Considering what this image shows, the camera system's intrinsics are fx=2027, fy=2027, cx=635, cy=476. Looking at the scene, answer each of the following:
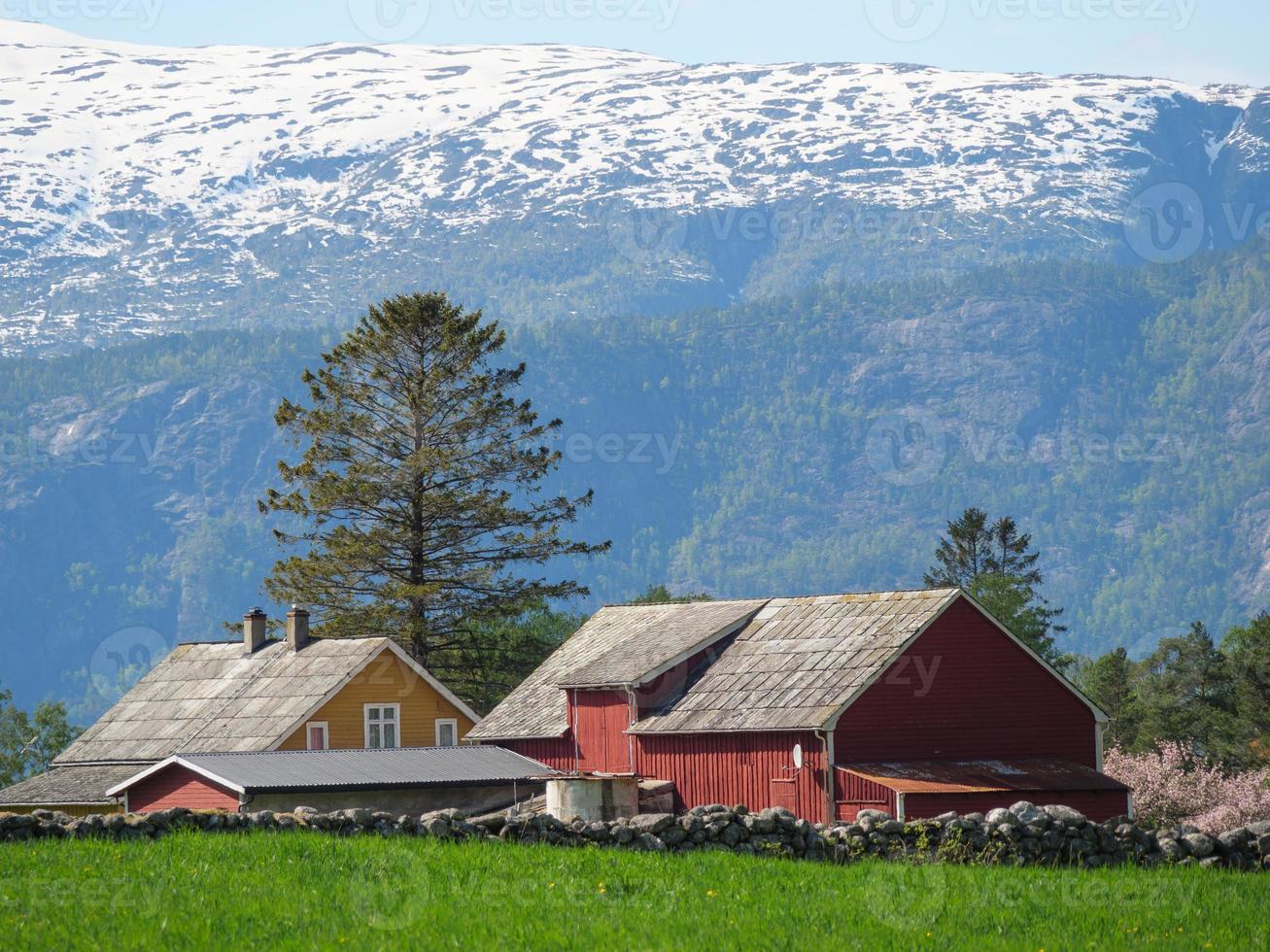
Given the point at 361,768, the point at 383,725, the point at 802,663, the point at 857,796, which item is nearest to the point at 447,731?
the point at 383,725

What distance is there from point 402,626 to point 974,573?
51.0 m

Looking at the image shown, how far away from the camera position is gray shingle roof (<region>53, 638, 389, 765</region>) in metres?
58.7

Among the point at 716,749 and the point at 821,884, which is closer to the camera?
the point at 821,884

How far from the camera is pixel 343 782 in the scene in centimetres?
4684

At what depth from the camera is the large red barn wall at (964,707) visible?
4838cm

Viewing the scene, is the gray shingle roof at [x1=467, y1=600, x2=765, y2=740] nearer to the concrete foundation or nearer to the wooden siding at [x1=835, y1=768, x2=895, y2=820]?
the wooden siding at [x1=835, y1=768, x2=895, y2=820]

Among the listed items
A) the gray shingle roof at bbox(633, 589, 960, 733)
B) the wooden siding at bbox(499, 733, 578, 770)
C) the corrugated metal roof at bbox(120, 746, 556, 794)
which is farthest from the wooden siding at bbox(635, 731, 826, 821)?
the wooden siding at bbox(499, 733, 578, 770)

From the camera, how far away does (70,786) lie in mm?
59188

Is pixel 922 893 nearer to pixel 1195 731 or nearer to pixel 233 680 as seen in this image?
pixel 233 680

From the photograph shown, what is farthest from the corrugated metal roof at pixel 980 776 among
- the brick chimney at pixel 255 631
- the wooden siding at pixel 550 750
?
the brick chimney at pixel 255 631

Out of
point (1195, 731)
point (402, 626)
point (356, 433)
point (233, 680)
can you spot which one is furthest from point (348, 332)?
point (1195, 731)

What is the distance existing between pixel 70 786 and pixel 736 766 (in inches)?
845

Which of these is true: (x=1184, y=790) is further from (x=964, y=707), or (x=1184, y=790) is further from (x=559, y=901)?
(x=559, y=901)

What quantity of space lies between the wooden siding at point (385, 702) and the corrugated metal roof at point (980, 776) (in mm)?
17724
